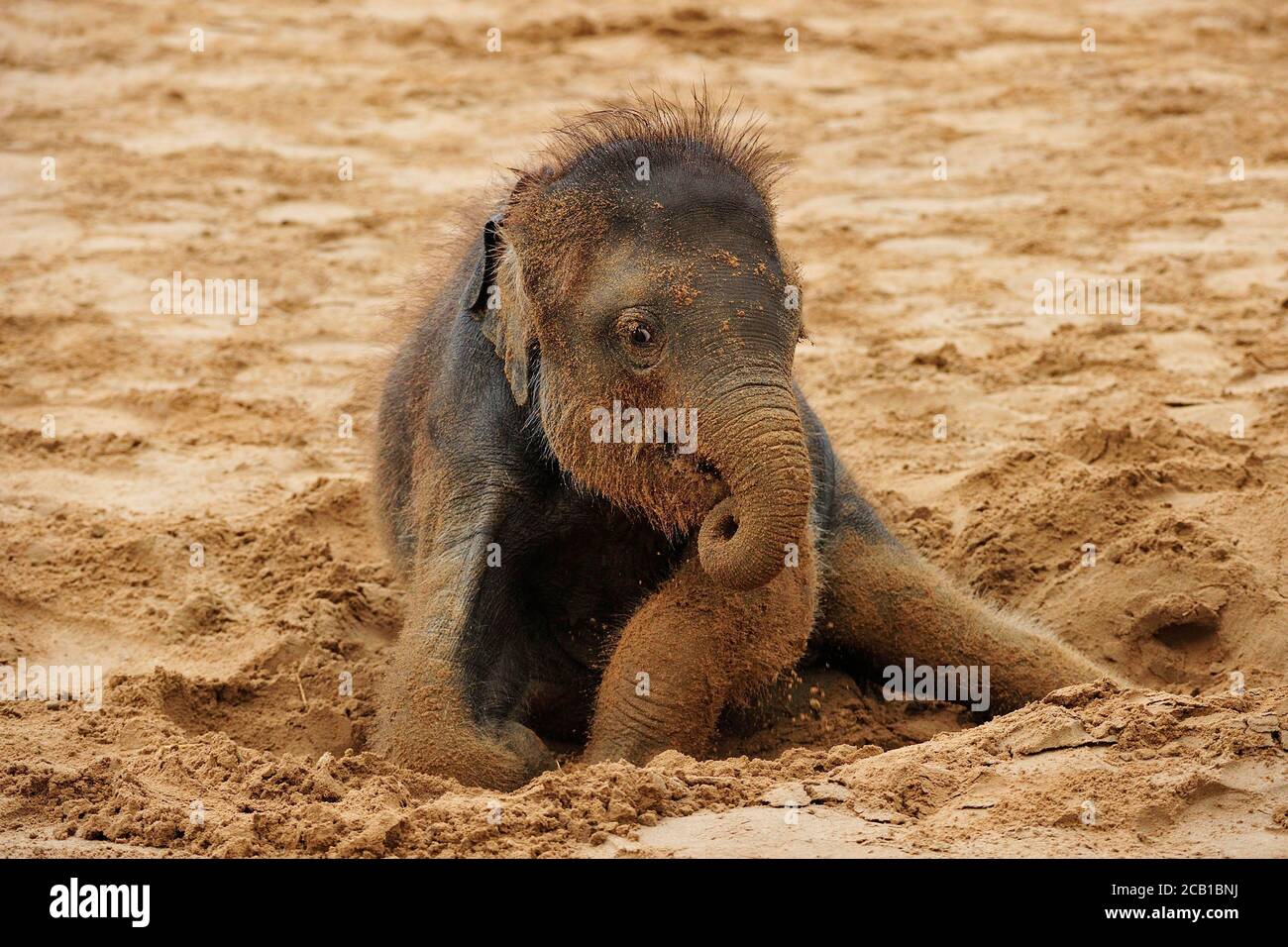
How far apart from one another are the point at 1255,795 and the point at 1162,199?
22.5ft

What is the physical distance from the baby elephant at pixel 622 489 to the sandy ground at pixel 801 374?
1.11 ft

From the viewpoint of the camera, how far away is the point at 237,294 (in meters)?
9.43

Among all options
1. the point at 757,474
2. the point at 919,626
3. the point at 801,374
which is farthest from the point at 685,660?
the point at 801,374

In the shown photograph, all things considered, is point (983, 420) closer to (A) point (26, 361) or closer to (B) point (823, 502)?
(B) point (823, 502)

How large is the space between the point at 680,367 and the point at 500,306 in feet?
2.81

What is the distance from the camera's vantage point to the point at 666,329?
15.4 feet

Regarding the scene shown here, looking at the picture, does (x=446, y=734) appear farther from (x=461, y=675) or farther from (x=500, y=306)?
(x=500, y=306)

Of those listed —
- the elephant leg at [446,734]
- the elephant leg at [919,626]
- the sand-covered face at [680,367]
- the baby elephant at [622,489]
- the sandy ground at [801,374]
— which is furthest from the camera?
the elephant leg at [919,626]

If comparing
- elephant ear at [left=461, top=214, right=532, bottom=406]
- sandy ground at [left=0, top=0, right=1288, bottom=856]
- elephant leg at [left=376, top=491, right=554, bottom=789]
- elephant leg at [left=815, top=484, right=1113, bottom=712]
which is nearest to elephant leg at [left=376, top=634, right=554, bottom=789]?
elephant leg at [left=376, top=491, right=554, bottom=789]

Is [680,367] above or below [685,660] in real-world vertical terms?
above

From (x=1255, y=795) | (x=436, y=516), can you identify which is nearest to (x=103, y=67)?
(x=436, y=516)

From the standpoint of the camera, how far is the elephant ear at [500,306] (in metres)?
5.12

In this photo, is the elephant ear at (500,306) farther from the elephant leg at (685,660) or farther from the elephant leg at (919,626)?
the elephant leg at (919,626)

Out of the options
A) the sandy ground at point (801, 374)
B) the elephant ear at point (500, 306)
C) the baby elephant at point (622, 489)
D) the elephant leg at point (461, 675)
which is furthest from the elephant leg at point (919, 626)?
the elephant ear at point (500, 306)
